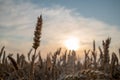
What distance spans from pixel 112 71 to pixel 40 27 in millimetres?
4875

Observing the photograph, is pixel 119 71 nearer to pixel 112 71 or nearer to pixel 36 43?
pixel 112 71

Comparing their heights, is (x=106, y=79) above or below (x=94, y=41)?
below

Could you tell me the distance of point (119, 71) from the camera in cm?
1059

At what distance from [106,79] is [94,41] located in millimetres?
16902

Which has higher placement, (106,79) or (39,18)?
(39,18)

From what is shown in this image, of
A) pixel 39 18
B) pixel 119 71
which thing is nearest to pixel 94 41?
pixel 119 71

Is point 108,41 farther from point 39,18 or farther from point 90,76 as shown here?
point 39,18

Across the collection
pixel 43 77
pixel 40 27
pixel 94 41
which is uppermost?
pixel 94 41

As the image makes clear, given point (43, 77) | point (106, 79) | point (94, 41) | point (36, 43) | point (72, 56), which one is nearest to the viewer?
point (36, 43)

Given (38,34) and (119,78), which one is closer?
(38,34)

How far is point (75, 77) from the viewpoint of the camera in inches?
352

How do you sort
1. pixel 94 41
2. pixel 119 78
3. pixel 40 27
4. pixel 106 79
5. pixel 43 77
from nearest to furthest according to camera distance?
pixel 40 27 < pixel 106 79 < pixel 119 78 < pixel 43 77 < pixel 94 41

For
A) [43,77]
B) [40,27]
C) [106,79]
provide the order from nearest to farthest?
[40,27] → [106,79] → [43,77]

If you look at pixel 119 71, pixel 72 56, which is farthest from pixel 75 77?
pixel 72 56
